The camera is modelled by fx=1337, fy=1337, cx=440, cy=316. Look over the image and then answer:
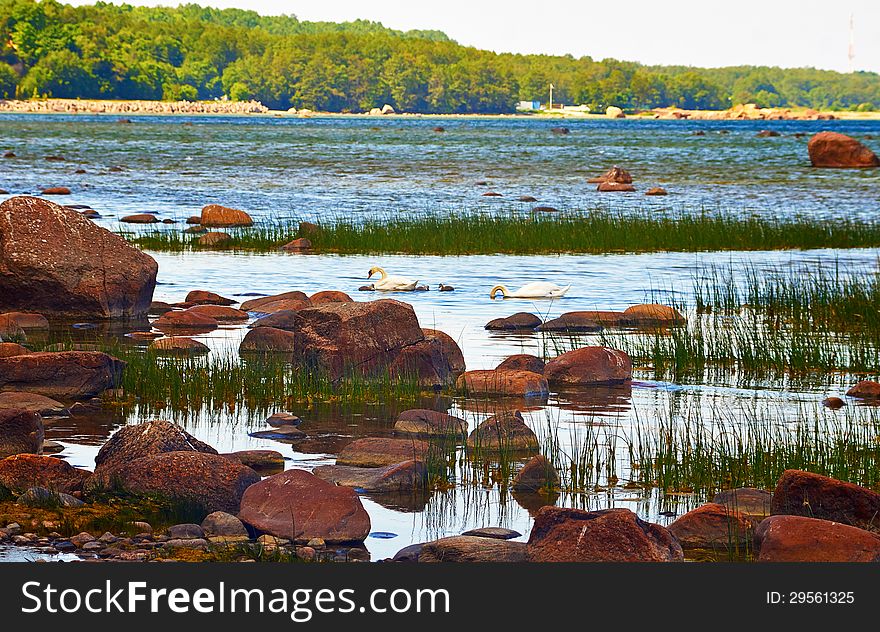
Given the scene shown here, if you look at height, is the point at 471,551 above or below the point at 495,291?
above

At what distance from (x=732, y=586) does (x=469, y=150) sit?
294ft

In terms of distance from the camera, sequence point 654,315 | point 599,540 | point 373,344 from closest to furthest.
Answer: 1. point 599,540
2. point 373,344
3. point 654,315

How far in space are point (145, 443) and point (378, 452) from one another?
162 cm

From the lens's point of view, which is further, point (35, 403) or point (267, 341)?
point (267, 341)

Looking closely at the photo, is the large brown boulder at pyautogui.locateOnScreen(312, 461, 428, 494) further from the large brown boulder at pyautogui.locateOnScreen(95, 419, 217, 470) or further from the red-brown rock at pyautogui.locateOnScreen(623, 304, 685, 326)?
the red-brown rock at pyautogui.locateOnScreen(623, 304, 685, 326)

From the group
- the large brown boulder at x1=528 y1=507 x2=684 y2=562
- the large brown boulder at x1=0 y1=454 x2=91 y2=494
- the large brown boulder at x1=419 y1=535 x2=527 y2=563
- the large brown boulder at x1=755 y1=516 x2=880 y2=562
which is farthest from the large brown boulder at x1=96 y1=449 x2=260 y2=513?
the large brown boulder at x1=755 y1=516 x2=880 y2=562

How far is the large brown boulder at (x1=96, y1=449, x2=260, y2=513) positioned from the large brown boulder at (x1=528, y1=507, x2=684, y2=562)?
6.48 feet

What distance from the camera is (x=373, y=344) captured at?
12609 millimetres

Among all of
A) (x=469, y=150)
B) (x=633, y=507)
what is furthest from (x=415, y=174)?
(x=633, y=507)

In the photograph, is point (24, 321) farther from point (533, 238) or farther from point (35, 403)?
point (533, 238)

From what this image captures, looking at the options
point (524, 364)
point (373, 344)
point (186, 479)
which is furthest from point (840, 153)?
point (186, 479)

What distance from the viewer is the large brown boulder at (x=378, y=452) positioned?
9.20 m

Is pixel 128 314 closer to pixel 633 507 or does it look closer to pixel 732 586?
pixel 633 507

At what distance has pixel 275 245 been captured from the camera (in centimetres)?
2623
